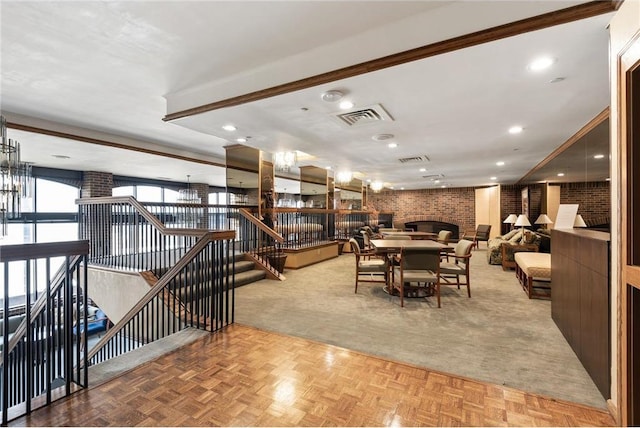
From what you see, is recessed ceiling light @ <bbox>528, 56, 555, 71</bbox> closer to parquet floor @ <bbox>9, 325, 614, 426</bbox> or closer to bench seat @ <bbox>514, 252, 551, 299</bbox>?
parquet floor @ <bbox>9, 325, 614, 426</bbox>

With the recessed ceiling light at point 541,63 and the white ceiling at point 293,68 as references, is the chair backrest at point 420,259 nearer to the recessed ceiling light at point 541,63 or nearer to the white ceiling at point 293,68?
the white ceiling at point 293,68

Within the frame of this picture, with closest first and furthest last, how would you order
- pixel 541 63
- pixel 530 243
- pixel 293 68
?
pixel 541 63 < pixel 293 68 < pixel 530 243

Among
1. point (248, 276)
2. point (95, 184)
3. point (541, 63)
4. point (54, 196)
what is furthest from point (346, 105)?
point (54, 196)

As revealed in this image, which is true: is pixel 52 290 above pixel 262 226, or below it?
below

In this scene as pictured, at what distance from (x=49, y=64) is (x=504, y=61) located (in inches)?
156

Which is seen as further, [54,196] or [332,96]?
[54,196]

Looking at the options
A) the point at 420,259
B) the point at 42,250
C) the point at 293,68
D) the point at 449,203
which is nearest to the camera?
the point at 42,250

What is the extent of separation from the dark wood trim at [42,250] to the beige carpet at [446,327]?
1.88 meters

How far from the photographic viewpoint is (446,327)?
3180mm

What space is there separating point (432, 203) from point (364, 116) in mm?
10915

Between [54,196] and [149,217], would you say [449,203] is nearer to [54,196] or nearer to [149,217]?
[149,217]

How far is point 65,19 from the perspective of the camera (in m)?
2.07

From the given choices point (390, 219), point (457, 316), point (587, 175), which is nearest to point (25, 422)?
point (457, 316)

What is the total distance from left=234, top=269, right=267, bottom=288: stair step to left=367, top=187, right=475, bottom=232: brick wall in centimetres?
995
